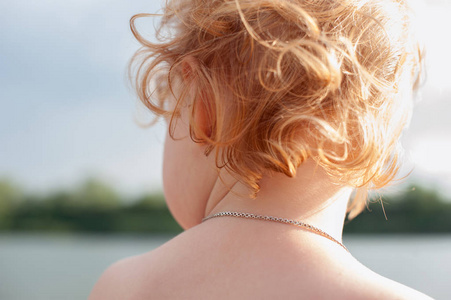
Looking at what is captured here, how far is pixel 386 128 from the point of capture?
874 mm

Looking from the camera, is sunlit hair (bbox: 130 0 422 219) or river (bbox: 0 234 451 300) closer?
sunlit hair (bbox: 130 0 422 219)

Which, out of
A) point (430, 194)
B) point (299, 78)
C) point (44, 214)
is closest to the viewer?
point (299, 78)

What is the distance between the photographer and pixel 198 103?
2.90 feet

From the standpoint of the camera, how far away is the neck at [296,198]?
2.61 ft

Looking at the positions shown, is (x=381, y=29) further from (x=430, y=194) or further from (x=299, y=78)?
(x=430, y=194)

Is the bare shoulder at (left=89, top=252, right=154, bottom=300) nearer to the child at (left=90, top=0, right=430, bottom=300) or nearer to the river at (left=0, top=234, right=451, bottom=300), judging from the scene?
the child at (left=90, top=0, right=430, bottom=300)

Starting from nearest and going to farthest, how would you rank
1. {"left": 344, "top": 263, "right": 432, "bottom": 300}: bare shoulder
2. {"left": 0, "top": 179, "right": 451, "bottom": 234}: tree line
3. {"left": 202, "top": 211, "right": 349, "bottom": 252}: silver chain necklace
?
{"left": 344, "top": 263, "right": 432, "bottom": 300}: bare shoulder
{"left": 202, "top": 211, "right": 349, "bottom": 252}: silver chain necklace
{"left": 0, "top": 179, "right": 451, "bottom": 234}: tree line

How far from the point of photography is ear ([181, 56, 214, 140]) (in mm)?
872

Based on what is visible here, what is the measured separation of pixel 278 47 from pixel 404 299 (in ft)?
1.34

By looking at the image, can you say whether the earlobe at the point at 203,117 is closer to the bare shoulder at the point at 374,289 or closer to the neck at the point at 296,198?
the neck at the point at 296,198

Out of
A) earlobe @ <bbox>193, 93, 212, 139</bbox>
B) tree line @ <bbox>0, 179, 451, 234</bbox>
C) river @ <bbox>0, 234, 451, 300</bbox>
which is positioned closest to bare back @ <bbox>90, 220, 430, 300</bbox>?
earlobe @ <bbox>193, 93, 212, 139</bbox>

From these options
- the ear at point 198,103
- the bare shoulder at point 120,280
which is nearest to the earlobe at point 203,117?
the ear at point 198,103

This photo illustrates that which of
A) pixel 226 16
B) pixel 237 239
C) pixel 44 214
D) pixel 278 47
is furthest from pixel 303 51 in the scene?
pixel 44 214

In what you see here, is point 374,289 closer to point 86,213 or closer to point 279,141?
point 279,141
